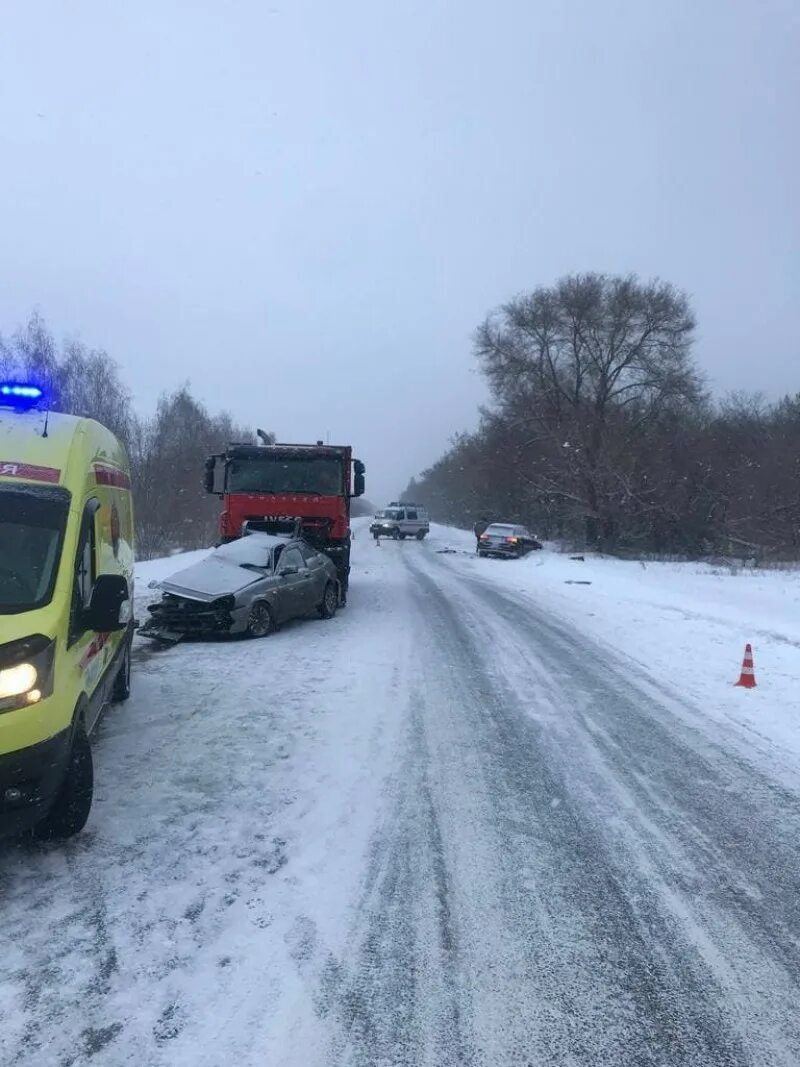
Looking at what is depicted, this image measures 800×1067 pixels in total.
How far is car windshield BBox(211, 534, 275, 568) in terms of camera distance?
12797mm

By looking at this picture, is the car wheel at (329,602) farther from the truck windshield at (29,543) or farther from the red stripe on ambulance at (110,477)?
the truck windshield at (29,543)

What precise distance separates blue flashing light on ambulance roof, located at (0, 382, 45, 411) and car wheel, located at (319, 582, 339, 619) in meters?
8.71

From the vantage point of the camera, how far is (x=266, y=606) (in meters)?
12.2

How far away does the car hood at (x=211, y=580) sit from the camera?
11672 mm

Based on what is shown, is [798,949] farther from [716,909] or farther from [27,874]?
[27,874]

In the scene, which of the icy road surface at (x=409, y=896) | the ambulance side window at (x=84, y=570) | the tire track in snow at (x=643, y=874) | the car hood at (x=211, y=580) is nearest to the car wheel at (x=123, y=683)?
the icy road surface at (x=409, y=896)

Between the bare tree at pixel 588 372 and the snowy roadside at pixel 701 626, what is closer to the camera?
the snowy roadside at pixel 701 626

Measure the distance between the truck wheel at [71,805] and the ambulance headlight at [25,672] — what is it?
2.01 feet

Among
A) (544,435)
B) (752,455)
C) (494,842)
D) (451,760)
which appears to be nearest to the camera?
(494,842)

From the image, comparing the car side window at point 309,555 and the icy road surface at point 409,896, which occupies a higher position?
the car side window at point 309,555

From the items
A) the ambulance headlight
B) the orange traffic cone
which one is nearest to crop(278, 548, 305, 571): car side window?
the orange traffic cone

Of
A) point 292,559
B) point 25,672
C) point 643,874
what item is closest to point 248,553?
point 292,559

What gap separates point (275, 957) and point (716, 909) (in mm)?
2268

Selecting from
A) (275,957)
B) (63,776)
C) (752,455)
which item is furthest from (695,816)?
(752,455)
